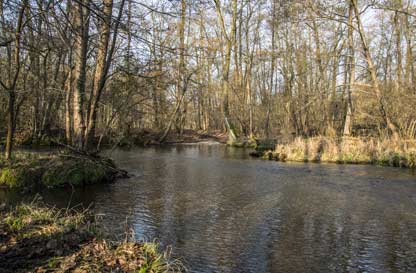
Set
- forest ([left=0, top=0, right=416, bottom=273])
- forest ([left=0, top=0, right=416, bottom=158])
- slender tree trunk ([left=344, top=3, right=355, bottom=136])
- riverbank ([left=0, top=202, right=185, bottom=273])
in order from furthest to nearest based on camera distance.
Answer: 1. slender tree trunk ([left=344, top=3, right=355, bottom=136])
2. forest ([left=0, top=0, right=416, bottom=158])
3. forest ([left=0, top=0, right=416, bottom=273])
4. riverbank ([left=0, top=202, right=185, bottom=273])

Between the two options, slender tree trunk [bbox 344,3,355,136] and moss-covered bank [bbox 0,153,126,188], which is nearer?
moss-covered bank [bbox 0,153,126,188]

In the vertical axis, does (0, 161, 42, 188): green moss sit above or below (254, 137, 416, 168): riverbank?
below

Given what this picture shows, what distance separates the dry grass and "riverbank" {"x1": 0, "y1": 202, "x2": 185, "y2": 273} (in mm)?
14738

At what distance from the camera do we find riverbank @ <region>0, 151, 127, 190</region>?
420 inches

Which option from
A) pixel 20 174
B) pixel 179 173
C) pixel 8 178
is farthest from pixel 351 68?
pixel 8 178

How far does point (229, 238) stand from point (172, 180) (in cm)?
637

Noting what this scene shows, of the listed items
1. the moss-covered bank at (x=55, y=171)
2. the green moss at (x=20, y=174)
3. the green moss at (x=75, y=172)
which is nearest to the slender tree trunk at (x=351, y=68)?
the green moss at (x=75, y=172)

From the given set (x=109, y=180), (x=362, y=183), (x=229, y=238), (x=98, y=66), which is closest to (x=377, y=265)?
(x=229, y=238)

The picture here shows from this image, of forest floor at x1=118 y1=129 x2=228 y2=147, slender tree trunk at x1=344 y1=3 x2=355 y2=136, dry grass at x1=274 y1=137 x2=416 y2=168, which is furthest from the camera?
forest floor at x1=118 y1=129 x2=228 y2=147

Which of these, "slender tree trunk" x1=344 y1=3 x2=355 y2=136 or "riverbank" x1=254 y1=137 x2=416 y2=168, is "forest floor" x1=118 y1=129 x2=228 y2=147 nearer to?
"riverbank" x1=254 y1=137 x2=416 y2=168

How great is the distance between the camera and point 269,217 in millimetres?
8023

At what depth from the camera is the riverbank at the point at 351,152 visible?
17156mm

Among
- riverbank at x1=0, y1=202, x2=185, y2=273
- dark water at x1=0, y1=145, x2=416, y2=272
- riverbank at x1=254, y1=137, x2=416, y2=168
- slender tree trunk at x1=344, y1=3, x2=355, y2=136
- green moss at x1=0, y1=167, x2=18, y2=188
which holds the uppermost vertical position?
slender tree trunk at x1=344, y1=3, x2=355, y2=136

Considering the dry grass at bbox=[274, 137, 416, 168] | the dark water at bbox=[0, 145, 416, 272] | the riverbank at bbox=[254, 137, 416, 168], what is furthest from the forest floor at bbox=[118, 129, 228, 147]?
the dark water at bbox=[0, 145, 416, 272]
